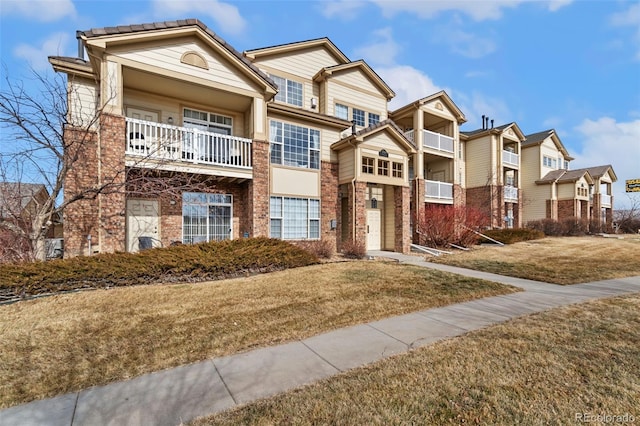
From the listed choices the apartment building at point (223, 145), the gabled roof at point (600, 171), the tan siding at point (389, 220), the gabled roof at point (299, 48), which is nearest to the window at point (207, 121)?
the apartment building at point (223, 145)

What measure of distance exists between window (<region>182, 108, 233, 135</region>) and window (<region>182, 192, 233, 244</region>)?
282cm

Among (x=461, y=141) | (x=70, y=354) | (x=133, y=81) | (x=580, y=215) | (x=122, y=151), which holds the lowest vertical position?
(x=70, y=354)

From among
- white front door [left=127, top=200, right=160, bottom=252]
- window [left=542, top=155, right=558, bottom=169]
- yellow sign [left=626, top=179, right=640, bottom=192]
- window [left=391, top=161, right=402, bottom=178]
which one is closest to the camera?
white front door [left=127, top=200, right=160, bottom=252]

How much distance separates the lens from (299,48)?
51.6ft

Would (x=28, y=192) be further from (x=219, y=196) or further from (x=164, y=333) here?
(x=164, y=333)

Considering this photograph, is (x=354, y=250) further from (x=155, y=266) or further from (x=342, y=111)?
(x=342, y=111)

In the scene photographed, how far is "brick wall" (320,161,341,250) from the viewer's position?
1427 cm

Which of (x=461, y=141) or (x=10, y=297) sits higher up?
(x=461, y=141)

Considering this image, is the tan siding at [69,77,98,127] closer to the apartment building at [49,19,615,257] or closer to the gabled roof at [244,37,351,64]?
the apartment building at [49,19,615,257]

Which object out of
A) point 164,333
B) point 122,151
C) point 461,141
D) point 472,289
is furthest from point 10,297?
point 461,141

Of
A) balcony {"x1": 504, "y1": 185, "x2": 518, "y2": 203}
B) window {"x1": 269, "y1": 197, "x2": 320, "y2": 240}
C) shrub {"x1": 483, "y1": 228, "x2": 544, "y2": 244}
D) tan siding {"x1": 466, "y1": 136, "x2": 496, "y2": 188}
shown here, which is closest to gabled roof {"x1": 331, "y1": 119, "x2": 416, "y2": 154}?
window {"x1": 269, "y1": 197, "x2": 320, "y2": 240}

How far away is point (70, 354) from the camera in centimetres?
401

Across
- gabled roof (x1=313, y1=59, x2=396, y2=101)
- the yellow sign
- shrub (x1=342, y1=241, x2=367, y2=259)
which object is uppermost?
gabled roof (x1=313, y1=59, x2=396, y2=101)

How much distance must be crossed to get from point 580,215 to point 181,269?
1485 inches
